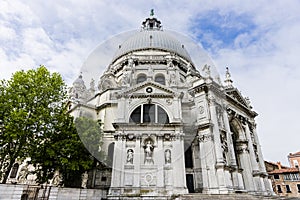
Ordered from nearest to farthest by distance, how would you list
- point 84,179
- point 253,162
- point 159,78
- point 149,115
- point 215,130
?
point 215,130 → point 149,115 → point 84,179 → point 253,162 → point 159,78

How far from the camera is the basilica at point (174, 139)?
1680cm

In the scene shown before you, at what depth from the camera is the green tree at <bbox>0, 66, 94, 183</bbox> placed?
13.5 m

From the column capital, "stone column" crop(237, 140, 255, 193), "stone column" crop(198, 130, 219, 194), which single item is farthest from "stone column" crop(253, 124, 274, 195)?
the column capital

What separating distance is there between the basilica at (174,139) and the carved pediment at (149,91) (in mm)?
99

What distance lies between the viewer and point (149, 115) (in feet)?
64.2

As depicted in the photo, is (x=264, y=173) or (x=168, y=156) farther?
(x=264, y=173)

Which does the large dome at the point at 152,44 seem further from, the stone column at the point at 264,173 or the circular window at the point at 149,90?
the stone column at the point at 264,173

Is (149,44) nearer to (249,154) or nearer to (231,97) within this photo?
(231,97)

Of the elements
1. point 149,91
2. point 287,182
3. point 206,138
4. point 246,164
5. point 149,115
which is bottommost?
point 287,182

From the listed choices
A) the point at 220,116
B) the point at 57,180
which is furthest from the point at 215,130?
the point at 57,180

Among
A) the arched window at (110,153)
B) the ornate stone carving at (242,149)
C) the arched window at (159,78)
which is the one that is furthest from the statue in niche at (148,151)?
the ornate stone carving at (242,149)

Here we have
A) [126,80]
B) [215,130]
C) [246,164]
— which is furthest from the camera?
[126,80]

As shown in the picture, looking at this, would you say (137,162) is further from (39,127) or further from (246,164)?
(246,164)

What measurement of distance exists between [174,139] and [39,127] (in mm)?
10832
